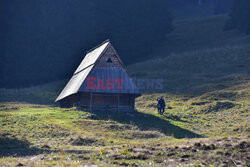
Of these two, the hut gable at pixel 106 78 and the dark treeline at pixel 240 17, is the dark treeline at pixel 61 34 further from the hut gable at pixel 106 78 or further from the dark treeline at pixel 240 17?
the hut gable at pixel 106 78

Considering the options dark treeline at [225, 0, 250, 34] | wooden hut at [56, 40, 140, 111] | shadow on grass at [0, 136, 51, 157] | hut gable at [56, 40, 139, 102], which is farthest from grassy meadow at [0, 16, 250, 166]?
dark treeline at [225, 0, 250, 34]

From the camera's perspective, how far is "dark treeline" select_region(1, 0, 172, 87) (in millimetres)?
79250

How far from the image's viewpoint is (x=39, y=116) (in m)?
33.7

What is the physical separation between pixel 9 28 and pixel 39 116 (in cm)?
5551

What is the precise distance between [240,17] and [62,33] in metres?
44.0

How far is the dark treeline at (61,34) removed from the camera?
3115 inches

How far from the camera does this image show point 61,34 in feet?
A: 276

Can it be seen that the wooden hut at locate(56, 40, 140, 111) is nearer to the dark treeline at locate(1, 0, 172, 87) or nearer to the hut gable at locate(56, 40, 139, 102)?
the hut gable at locate(56, 40, 139, 102)

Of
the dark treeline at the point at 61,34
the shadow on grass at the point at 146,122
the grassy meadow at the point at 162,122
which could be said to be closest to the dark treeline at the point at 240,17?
the grassy meadow at the point at 162,122

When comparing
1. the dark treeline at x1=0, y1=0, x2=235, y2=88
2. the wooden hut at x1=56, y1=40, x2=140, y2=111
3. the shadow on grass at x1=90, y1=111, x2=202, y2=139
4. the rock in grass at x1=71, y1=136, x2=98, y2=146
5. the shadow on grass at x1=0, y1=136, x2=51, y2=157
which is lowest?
the shadow on grass at x1=0, y1=136, x2=51, y2=157

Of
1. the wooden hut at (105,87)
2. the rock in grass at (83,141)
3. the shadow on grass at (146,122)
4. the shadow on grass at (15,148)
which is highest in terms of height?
the wooden hut at (105,87)

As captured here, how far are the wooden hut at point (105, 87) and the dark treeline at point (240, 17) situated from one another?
56007 mm

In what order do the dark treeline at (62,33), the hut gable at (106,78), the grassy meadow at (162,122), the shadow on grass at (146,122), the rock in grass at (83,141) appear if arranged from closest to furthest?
the grassy meadow at (162,122), the rock in grass at (83,141), the shadow on grass at (146,122), the hut gable at (106,78), the dark treeline at (62,33)

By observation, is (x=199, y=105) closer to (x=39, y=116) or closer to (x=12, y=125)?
(x=39, y=116)
